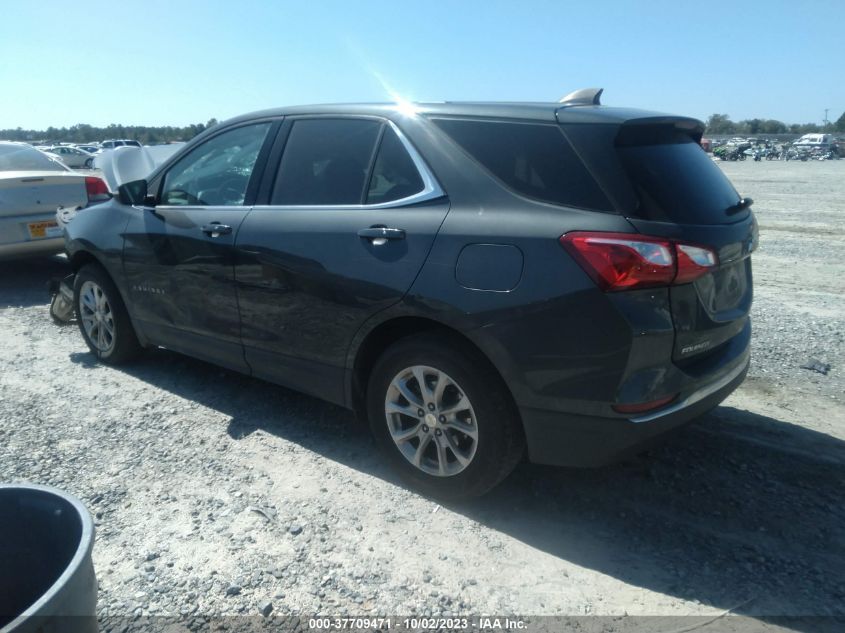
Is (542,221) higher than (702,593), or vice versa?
(542,221)

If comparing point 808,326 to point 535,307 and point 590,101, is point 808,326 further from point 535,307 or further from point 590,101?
point 535,307

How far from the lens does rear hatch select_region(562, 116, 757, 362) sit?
2770 mm

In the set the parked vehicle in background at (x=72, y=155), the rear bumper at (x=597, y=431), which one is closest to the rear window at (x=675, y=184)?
the rear bumper at (x=597, y=431)

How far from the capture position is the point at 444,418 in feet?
10.5

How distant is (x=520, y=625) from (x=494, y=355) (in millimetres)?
1051

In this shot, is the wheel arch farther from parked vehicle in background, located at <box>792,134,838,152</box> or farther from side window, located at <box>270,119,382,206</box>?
parked vehicle in background, located at <box>792,134,838,152</box>

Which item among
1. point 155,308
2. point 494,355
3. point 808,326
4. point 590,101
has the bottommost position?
point 808,326

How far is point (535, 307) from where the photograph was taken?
280 centimetres

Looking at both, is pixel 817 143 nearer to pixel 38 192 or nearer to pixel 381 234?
pixel 38 192

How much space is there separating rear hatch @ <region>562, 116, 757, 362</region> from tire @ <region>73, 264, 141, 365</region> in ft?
11.8

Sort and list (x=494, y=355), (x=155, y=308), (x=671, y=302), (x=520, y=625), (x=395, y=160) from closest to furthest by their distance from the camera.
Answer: (x=520, y=625) → (x=671, y=302) → (x=494, y=355) → (x=395, y=160) → (x=155, y=308)

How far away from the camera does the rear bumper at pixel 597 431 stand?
2.78 meters

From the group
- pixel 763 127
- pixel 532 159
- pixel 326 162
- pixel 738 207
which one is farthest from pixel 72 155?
pixel 763 127

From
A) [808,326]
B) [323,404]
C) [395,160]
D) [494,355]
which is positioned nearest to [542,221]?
[494,355]
